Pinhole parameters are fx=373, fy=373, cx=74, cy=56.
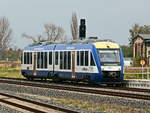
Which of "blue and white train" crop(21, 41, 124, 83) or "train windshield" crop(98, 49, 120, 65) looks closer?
"blue and white train" crop(21, 41, 124, 83)

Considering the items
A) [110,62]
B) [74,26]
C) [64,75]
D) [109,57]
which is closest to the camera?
[110,62]

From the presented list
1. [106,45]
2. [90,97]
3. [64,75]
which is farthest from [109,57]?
[90,97]

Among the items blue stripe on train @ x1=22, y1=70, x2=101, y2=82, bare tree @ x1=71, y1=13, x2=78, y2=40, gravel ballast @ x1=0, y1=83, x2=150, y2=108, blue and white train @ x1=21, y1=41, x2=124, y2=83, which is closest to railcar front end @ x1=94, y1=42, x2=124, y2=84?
blue and white train @ x1=21, y1=41, x2=124, y2=83

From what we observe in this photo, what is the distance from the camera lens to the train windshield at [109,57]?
23783 millimetres

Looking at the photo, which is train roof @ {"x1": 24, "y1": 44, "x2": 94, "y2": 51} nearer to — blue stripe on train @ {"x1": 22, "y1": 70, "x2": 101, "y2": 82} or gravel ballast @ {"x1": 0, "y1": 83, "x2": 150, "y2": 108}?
blue stripe on train @ {"x1": 22, "y1": 70, "x2": 101, "y2": 82}

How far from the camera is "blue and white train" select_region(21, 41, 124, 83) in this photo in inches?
931

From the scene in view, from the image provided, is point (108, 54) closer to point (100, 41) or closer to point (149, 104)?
point (100, 41)

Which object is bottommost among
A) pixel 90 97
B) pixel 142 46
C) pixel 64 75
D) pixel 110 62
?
pixel 90 97

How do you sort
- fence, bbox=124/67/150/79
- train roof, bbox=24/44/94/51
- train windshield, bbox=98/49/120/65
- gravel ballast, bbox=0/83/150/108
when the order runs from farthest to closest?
1. fence, bbox=124/67/150/79
2. train roof, bbox=24/44/94/51
3. train windshield, bbox=98/49/120/65
4. gravel ballast, bbox=0/83/150/108

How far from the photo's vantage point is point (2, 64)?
71062 mm

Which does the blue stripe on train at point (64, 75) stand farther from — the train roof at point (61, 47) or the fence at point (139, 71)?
the fence at point (139, 71)

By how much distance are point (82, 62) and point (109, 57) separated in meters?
1.85

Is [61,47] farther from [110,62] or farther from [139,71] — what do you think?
[139,71]

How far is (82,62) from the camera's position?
24.7 m
